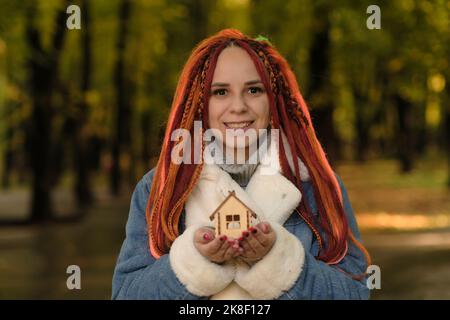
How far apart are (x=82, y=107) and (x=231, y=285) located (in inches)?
804

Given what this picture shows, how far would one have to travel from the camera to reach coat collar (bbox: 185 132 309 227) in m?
2.97

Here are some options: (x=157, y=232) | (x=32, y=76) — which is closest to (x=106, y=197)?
(x=32, y=76)

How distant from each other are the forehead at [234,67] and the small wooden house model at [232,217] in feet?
1.59

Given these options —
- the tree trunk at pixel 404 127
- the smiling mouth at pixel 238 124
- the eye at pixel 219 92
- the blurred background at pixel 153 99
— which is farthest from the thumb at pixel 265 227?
the tree trunk at pixel 404 127

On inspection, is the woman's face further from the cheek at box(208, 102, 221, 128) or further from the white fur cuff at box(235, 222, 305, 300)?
the white fur cuff at box(235, 222, 305, 300)

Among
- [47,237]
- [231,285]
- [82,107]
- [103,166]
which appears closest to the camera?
[231,285]

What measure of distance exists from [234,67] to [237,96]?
9cm

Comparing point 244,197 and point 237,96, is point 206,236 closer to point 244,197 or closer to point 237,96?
point 244,197

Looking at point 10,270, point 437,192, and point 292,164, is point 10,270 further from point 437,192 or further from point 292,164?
point 437,192

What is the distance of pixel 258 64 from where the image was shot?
2.99m

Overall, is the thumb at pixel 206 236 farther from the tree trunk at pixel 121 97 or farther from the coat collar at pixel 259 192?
the tree trunk at pixel 121 97

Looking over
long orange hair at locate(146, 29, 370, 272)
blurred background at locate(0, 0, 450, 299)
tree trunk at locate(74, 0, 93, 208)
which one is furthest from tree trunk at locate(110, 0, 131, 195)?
long orange hair at locate(146, 29, 370, 272)

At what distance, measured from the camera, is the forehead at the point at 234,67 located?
299 centimetres

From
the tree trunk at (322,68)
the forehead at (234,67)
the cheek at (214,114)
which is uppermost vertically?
the tree trunk at (322,68)
